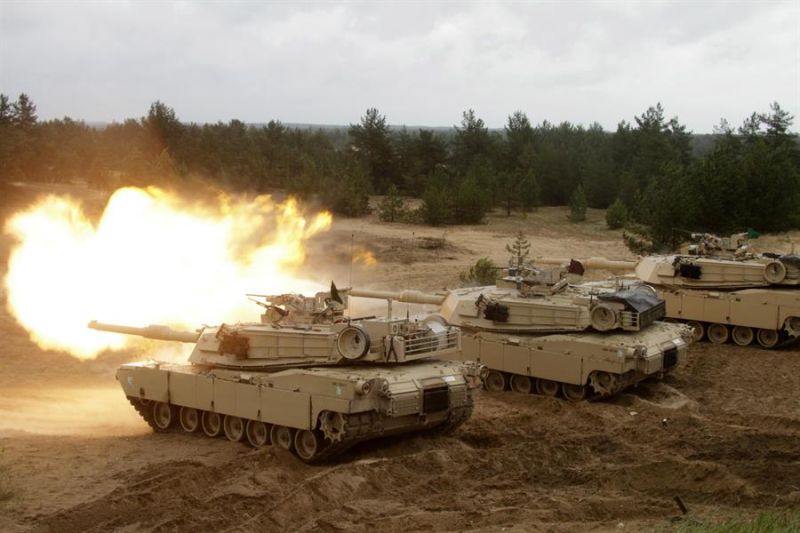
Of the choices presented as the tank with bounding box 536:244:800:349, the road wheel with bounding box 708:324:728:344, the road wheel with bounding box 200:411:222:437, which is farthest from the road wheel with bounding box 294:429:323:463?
the road wheel with bounding box 708:324:728:344

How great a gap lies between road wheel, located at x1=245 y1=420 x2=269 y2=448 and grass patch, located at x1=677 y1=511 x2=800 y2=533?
773cm

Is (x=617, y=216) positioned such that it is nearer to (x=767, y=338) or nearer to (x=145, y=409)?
(x=767, y=338)

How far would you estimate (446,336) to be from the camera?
17.0 metres

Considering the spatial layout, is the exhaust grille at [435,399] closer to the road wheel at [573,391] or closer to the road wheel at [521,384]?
the road wheel at [573,391]

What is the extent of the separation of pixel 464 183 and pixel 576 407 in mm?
34529

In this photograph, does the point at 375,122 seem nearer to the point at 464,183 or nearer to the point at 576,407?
the point at 464,183

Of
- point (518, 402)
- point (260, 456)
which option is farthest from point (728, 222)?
point (260, 456)

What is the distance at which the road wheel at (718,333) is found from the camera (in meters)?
26.1

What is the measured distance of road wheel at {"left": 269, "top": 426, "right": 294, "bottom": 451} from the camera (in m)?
15.9

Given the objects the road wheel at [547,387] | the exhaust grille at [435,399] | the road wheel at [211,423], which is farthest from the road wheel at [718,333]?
the road wheel at [211,423]

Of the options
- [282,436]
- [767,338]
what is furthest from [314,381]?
[767,338]

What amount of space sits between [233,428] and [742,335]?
49.3 feet

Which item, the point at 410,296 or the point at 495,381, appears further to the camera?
the point at 410,296

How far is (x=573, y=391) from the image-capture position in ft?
65.1
